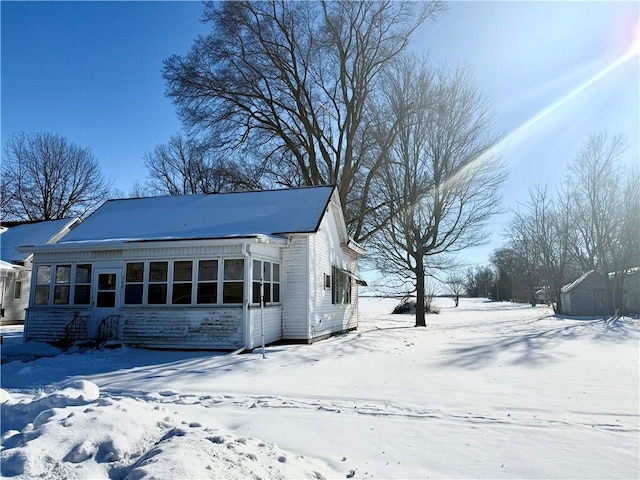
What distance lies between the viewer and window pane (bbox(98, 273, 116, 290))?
1338 centimetres

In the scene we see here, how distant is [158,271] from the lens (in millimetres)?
13023

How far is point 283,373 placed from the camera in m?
9.08

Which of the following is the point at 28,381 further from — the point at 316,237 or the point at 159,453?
the point at 316,237

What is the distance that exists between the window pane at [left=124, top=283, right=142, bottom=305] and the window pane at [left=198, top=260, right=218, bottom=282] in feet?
6.64

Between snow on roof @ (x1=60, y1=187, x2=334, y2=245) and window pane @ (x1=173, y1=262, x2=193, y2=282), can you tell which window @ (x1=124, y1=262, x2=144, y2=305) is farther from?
window pane @ (x1=173, y1=262, x2=193, y2=282)

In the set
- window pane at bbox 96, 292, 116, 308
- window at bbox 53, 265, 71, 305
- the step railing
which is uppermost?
window at bbox 53, 265, 71, 305

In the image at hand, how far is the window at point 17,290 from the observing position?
23.8 meters

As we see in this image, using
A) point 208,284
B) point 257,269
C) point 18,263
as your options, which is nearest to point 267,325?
point 257,269

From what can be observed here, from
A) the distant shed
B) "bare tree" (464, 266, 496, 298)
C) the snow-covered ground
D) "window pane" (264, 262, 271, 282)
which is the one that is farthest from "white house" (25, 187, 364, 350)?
→ "bare tree" (464, 266, 496, 298)

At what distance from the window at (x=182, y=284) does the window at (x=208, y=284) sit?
1.04 ft

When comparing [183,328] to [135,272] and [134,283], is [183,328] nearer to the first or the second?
[134,283]

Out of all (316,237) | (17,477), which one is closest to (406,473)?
(17,477)

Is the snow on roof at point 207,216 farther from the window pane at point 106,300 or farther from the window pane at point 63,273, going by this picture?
the window pane at point 106,300

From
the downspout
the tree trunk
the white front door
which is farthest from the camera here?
the tree trunk
